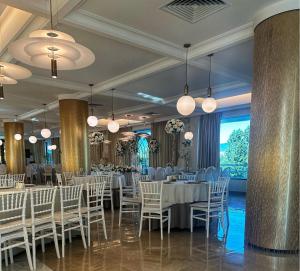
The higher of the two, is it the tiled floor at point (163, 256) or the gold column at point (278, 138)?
the gold column at point (278, 138)

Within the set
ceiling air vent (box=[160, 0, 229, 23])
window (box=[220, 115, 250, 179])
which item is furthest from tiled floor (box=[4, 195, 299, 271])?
window (box=[220, 115, 250, 179])

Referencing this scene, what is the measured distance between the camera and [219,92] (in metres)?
7.95

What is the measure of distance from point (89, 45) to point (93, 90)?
297cm

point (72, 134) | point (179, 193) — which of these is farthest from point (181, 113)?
point (72, 134)

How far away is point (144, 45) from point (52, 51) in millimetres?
1860

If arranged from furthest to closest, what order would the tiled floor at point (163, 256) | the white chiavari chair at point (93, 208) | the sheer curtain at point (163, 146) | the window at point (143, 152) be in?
the window at point (143, 152) → the sheer curtain at point (163, 146) → the white chiavari chair at point (93, 208) → the tiled floor at point (163, 256)

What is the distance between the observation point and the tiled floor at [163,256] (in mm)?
3262

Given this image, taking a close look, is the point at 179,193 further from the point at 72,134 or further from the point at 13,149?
the point at 13,149

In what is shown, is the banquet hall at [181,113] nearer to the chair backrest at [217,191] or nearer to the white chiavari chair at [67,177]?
the chair backrest at [217,191]

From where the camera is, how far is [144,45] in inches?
171

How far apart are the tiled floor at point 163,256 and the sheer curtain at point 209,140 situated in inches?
237

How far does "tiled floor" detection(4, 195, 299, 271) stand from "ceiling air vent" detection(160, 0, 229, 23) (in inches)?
135

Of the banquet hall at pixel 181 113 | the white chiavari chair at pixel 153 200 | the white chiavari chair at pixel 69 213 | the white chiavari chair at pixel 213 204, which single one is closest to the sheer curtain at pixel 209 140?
the banquet hall at pixel 181 113

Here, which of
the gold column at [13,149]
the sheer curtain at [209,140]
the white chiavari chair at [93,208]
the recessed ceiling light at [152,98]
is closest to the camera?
the white chiavari chair at [93,208]
